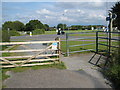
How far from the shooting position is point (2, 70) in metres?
6.69

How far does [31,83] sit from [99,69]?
3.02m

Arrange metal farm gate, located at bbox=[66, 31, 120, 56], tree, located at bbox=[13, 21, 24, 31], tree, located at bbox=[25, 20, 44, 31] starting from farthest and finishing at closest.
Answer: tree, located at bbox=[13, 21, 24, 31]
tree, located at bbox=[25, 20, 44, 31]
metal farm gate, located at bbox=[66, 31, 120, 56]

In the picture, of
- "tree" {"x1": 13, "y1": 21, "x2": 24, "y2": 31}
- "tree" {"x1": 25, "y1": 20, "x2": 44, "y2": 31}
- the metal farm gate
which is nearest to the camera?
the metal farm gate

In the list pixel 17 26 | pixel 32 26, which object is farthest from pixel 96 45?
pixel 17 26

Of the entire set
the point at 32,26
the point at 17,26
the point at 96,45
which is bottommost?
the point at 96,45

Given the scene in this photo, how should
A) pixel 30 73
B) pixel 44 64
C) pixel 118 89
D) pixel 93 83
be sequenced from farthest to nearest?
pixel 44 64
pixel 30 73
pixel 93 83
pixel 118 89

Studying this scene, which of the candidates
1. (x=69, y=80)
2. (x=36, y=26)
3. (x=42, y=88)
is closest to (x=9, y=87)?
(x=42, y=88)

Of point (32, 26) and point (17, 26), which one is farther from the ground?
point (17, 26)

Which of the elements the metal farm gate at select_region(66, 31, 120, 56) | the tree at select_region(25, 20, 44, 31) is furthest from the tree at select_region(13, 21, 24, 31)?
the metal farm gate at select_region(66, 31, 120, 56)

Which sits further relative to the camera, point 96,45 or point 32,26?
point 32,26

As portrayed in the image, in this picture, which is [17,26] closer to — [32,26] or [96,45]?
[32,26]

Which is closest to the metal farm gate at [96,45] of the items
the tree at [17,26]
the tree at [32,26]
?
the tree at [32,26]

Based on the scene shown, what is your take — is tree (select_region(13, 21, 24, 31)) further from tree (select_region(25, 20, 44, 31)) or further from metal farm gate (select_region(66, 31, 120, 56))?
metal farm gate (select_region(66, 31, 120, 56))

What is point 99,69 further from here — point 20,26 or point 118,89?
point 20,26
